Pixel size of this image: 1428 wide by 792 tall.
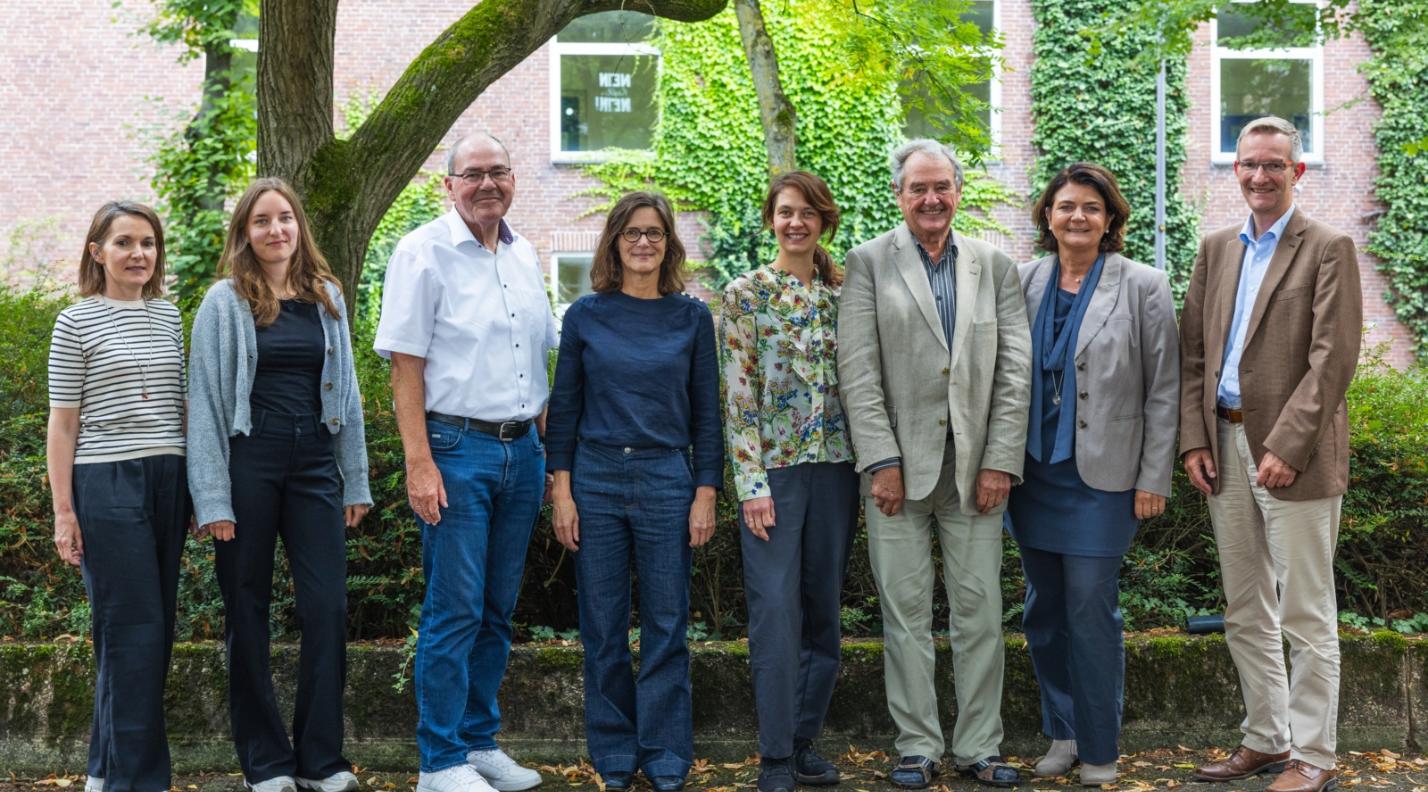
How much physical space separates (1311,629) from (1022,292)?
1.60 m

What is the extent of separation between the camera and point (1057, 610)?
4879mm

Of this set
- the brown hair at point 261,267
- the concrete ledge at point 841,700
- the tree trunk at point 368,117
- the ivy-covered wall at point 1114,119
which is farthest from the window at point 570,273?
the brown hair at point 261,267

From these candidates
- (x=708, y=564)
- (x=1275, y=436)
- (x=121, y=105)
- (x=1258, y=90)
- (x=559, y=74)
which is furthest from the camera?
(x=1258, y=90)

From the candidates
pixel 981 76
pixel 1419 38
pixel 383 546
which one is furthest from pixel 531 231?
pixel 383 546

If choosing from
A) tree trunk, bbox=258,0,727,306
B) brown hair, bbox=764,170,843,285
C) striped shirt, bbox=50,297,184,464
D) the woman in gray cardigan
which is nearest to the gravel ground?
the woman in gray cardigan

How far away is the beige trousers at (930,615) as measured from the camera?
472 cm

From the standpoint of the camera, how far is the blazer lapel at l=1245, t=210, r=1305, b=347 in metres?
4.63

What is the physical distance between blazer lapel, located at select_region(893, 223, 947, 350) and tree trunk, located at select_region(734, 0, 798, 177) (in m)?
4.48

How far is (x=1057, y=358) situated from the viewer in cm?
479

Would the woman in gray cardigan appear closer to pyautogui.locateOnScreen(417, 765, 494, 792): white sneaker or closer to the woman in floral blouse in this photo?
pyautogui.locateOnScreen(417, 765, 494, 792): white sneaker

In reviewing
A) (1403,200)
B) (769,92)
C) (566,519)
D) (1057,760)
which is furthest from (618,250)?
(1403,200)

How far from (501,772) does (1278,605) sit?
2975 millimetres

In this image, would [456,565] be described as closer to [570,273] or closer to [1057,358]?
[1057,358]

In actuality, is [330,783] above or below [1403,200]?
below
